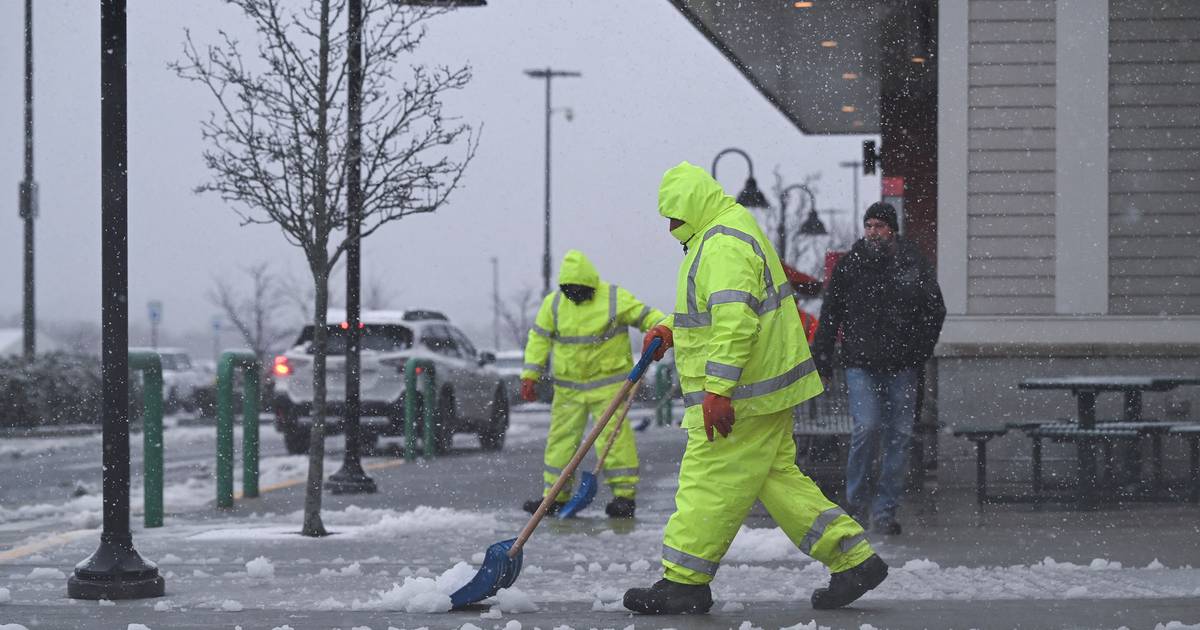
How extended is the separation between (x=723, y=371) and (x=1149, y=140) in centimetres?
750

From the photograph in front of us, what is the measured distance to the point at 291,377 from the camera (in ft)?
59.2

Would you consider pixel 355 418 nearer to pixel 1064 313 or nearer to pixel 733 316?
pixel 1064 313

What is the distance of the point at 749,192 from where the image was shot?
69.8 feet

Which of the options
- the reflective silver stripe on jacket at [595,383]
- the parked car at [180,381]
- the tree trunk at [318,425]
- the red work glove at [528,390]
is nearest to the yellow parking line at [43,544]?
the tree trunk at [318,425]

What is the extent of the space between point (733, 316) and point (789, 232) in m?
29.6

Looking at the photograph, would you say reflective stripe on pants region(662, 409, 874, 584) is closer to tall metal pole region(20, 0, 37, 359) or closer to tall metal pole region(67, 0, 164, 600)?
tall metal pole region(67, 0, 164, 600)

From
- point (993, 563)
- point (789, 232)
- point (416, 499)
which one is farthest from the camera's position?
point (789, 232)

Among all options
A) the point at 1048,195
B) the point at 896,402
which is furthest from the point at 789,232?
the point at 896,402

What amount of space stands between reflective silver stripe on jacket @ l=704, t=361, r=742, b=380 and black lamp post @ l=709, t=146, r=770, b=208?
48.4 feet

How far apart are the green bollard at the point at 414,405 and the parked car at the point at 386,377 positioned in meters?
0.22

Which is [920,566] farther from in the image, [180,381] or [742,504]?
[180,381]

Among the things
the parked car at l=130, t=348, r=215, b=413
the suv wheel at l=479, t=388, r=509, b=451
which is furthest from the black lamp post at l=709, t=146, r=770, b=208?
the parked car at l=130, t=348, r=215, b=413

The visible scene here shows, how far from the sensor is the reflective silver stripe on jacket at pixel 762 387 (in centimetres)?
625

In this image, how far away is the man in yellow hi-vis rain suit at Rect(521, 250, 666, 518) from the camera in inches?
426
